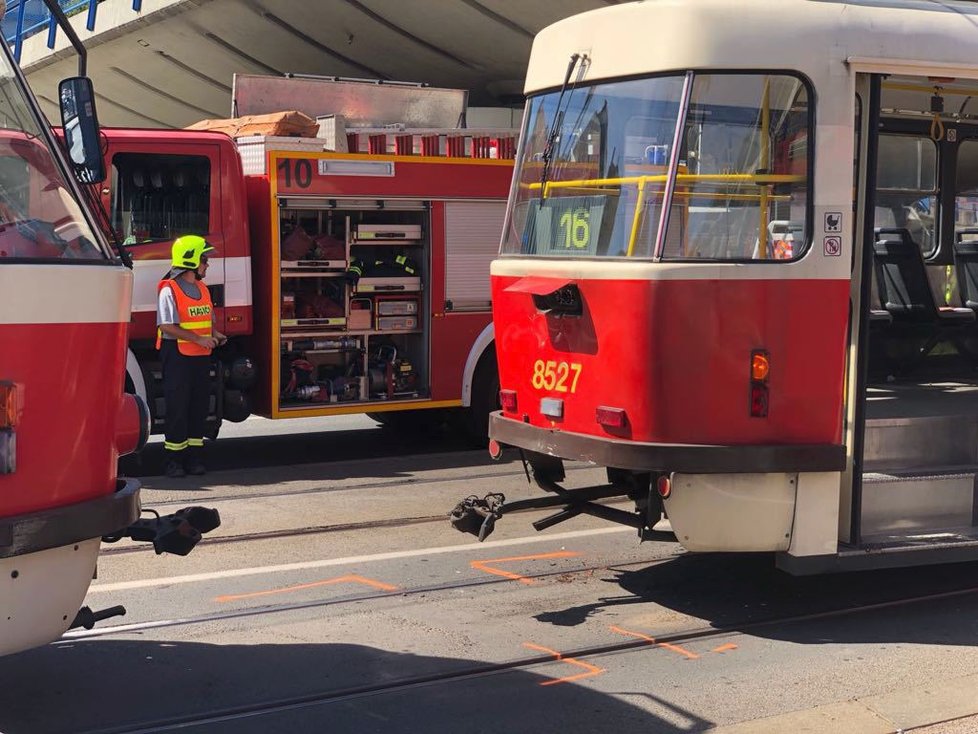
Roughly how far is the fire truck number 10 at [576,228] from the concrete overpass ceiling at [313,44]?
17.0 metres

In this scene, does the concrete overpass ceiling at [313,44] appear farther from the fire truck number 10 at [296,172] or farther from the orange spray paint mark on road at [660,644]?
the orange spray paint mark on road at [660,644]

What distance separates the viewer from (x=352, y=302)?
37.4 feet

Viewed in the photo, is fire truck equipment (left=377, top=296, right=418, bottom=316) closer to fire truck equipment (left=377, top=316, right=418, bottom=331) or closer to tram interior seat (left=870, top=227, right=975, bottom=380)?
fire truck equipment (left=377, top=316, right=418, bottom=331)

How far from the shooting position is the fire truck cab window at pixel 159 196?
34.2 ft

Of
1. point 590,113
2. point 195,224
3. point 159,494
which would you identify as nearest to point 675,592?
point 590,113

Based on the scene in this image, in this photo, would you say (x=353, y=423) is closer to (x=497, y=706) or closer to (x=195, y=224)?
(x=195, y=224)

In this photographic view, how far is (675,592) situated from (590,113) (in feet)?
8.69

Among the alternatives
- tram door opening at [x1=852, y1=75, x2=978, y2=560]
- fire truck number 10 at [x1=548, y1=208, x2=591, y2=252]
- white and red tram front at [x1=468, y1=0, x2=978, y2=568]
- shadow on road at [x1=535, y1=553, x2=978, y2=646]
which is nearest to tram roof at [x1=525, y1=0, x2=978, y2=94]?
white and red tram front at [x1=468, y1=0, x2=978, y2=568]

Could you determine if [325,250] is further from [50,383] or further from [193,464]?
[50,383]

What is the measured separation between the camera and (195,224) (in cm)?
1066

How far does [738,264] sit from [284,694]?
287 centimetres

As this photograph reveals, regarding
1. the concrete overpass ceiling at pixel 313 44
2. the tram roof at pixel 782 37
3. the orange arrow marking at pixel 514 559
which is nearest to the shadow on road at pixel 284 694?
the orange arrow marking at pixel 514 559

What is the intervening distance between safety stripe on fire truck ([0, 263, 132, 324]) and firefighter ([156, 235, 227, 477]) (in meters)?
5.38

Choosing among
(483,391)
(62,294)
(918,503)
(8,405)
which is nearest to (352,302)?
(483,391)
